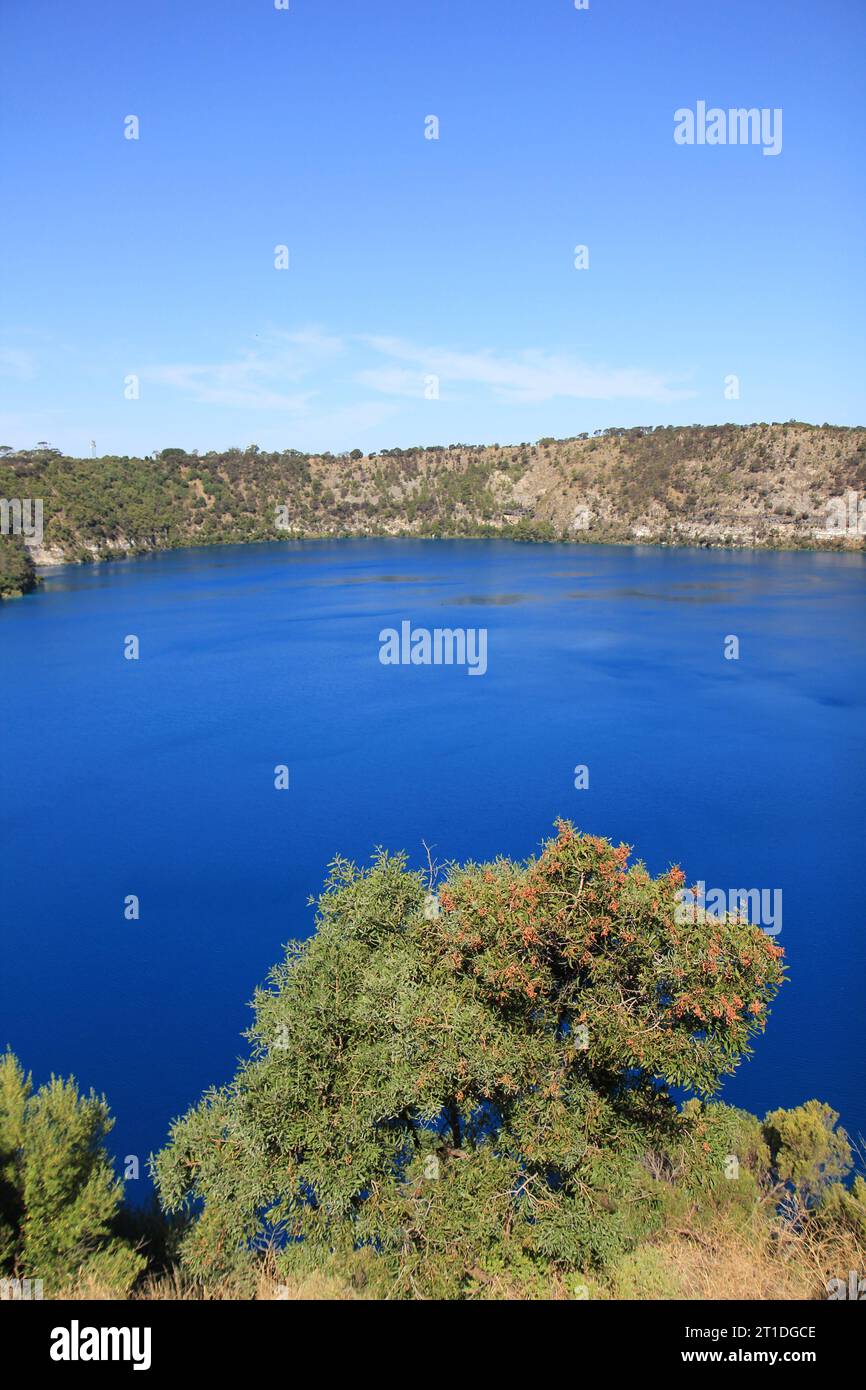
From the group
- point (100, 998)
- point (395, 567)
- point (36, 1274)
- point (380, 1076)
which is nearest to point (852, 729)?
point (100, 998)

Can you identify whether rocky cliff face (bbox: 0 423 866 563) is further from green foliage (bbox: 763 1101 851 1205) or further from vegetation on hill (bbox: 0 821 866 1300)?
vegetation on hill (bbox: 0 821 866 1300)

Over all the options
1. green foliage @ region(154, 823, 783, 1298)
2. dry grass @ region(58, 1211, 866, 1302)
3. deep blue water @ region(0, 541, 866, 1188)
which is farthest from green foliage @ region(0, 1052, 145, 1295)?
deep blue water @ region(0, 541, 866, 1188)

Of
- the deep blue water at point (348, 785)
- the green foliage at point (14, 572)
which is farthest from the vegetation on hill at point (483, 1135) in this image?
the green foliage at point (14, 572)

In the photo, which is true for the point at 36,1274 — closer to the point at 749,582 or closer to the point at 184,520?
the point at 749,582

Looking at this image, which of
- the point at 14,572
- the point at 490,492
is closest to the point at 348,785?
the point at 14,572

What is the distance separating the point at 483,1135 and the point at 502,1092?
5.15ft

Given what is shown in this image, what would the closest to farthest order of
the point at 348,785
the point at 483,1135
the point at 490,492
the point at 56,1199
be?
the point at 56,1199, the point at 483,1135, the point at 348,785, the point at 490,492

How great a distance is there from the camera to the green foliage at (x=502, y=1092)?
26.6 ft

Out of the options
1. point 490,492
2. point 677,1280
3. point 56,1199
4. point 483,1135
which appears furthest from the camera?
point 490,492

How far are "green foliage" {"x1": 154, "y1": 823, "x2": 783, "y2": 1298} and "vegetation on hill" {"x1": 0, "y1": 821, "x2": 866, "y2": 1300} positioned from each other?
24 millimetres

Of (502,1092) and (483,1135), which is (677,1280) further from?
(483,1135)

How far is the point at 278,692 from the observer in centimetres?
4347

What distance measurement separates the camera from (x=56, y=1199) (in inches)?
342

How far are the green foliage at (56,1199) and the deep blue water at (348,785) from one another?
527 centimetres
